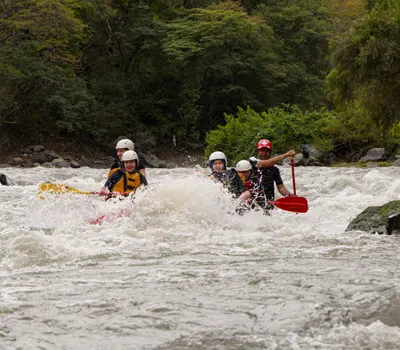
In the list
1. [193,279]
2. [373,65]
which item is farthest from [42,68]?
[193,279]

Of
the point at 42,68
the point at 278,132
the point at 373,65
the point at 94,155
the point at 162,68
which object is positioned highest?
the point at 42,68

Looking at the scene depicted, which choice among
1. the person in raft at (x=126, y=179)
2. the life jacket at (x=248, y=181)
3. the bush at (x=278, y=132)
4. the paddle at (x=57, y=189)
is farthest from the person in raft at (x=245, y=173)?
the bush at (x=278, y=132)

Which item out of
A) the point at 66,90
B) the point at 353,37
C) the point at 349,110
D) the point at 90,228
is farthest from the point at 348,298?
the point at 66,90

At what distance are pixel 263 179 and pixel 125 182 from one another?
200 cm

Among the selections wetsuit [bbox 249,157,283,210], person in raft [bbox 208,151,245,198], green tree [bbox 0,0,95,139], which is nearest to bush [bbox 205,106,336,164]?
green tree [bbox 0,0,95,139]

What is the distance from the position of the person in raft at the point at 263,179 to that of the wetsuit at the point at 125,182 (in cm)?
153

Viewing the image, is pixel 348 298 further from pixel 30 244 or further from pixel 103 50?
pixel 103 50

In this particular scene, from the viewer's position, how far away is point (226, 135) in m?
29.5

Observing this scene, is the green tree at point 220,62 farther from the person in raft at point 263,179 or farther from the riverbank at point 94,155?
the person in raft at point 263,179

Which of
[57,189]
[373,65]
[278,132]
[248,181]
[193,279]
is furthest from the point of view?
[278,132]

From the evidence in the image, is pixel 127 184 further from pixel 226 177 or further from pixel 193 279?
pixel 193 279

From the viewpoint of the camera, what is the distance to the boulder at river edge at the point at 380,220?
762 centimetres

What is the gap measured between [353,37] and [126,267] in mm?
15056

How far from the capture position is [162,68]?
38.8m
